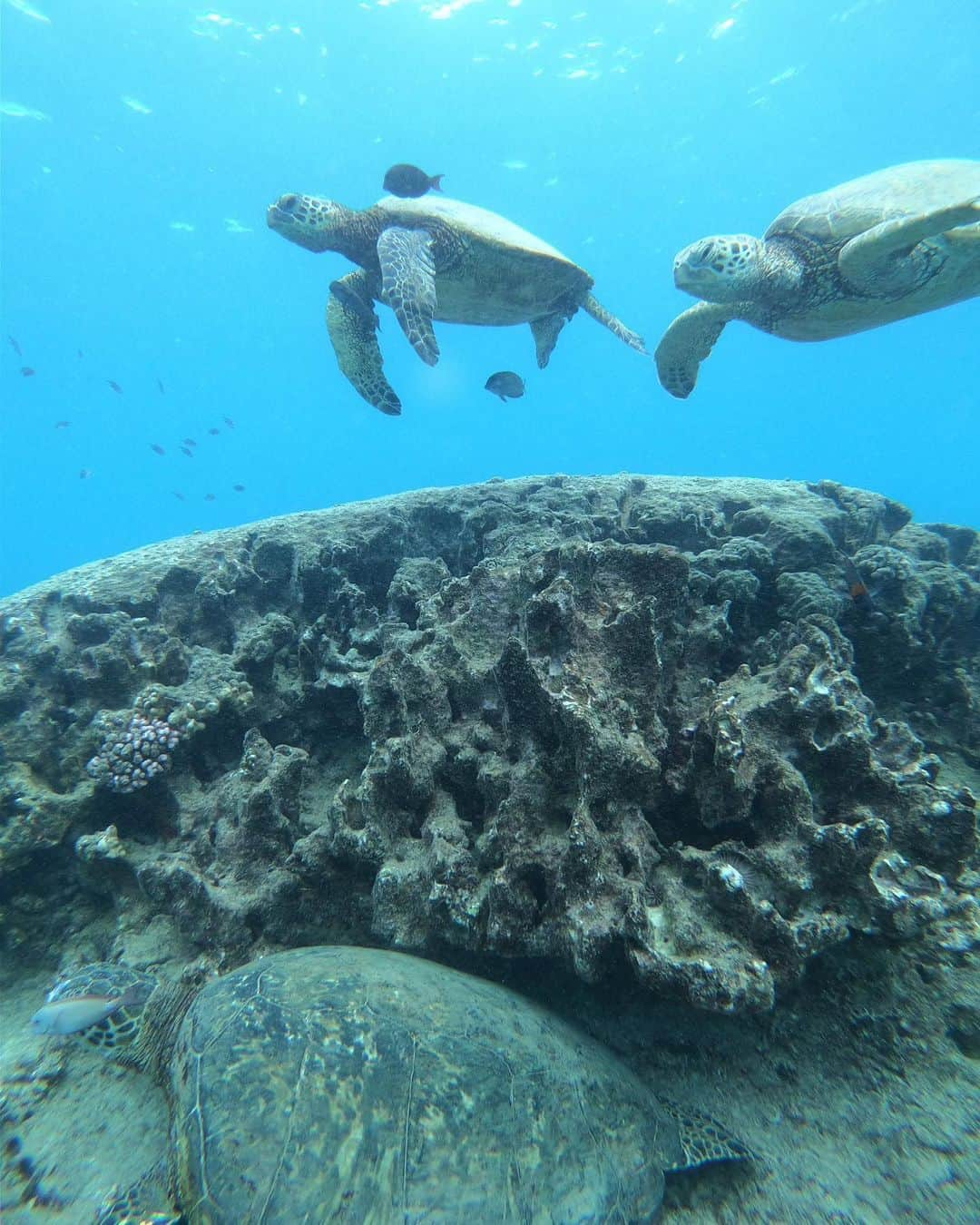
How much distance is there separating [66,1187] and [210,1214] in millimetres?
997

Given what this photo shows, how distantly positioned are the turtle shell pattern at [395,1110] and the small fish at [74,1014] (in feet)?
2.18

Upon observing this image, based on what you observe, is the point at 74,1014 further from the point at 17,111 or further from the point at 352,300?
the point at 17,111

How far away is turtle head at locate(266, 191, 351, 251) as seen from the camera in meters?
7.74

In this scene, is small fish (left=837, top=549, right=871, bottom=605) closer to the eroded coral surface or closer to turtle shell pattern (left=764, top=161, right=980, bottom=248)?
the eroded coral surface

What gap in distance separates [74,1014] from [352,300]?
8.39 m

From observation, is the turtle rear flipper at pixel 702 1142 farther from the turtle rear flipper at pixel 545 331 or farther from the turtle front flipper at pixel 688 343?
the turtle rear flipper at pixel 545 331

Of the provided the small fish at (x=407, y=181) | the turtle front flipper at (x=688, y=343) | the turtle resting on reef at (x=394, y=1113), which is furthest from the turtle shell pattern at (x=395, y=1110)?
the small fish at (x=407, y=181)

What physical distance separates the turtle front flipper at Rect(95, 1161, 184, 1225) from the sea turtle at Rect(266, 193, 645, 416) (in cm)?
719

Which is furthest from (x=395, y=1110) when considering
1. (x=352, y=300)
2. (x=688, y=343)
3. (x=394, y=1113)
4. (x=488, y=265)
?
(x=688, y=343)

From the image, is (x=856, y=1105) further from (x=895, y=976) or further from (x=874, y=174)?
(x=874, y=174)

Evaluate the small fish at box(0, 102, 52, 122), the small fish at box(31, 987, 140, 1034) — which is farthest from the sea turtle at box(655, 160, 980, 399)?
the small fish at box(0, 102, 52, 122)

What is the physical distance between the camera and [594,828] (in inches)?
91.5

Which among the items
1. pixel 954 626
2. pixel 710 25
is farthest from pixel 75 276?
pixel 954 626

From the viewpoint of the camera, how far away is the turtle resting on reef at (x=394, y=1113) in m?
1.84
